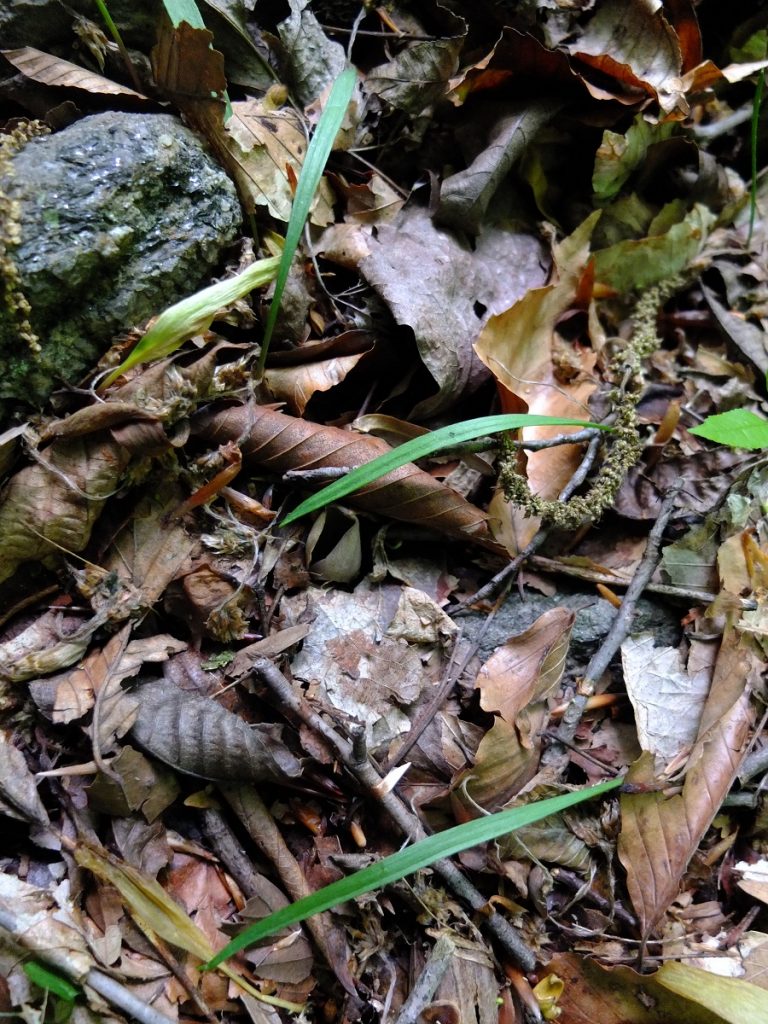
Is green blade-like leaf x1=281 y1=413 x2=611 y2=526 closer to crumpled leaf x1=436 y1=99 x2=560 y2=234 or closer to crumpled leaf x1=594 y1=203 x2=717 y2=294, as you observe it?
crumpled leaf x1=436 y1=99 x2=560 y2=234

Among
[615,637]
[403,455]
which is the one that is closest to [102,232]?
[403,455]

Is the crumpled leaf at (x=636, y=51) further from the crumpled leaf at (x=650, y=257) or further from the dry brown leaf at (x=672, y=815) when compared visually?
the dry brown leaf at (x=672, y=815)

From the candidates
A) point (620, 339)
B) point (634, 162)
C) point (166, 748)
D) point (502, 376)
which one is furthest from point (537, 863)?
point (634, 162)

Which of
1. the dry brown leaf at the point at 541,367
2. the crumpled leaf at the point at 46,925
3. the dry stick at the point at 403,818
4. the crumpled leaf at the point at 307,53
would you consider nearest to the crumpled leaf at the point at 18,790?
the crumpled leaf at the point at 46,925

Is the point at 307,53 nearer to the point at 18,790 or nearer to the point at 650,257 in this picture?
the point at 650,257

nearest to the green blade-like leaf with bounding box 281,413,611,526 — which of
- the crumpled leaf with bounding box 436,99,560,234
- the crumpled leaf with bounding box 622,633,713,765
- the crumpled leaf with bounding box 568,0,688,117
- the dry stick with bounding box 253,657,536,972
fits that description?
the dry stick with bounding box 253,657,536,972

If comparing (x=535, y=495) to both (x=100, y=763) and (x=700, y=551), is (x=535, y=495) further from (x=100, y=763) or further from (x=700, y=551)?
(x=100, y=763)
